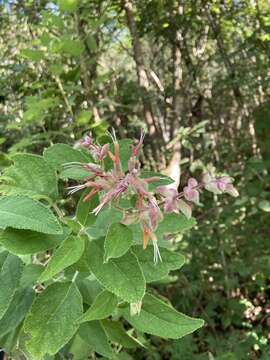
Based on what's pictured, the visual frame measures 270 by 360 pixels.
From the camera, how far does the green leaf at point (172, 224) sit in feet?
2.54

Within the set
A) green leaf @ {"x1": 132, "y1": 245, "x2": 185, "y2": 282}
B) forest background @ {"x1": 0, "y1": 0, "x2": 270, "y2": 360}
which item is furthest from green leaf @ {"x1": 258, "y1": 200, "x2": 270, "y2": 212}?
green leaf @ {"x1": 132, "y1": 245, "x2": 185, "y2": 282}

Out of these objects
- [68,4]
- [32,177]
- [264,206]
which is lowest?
[264,206]

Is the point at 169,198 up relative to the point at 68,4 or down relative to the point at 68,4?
down

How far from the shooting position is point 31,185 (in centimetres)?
73

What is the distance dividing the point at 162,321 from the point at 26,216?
0.24 m

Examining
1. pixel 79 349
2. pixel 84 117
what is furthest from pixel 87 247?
pixel 84 117

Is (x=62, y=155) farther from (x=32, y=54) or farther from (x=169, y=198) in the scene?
(x=32, y=54)

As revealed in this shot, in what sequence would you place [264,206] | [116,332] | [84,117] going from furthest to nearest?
1. [264,206]
2. [84,117]
3. [116,332]

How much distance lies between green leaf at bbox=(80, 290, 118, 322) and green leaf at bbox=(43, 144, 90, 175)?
0.21 metres

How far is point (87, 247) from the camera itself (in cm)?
64

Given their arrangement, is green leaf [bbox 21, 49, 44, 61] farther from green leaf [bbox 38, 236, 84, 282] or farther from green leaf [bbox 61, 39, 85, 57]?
green leaf [bbox 38, 236, 84, 282]

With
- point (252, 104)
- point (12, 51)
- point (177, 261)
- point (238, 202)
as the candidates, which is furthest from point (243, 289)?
point (177, 261)

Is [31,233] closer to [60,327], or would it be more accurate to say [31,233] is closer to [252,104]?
[60,327]

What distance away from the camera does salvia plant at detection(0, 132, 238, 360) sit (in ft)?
1.95
